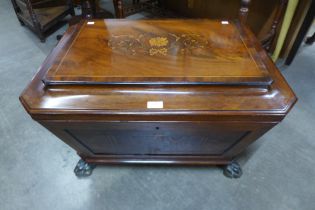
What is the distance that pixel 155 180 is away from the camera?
3.24 feet

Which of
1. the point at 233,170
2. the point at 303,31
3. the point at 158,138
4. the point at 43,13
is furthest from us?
the point at 43,13

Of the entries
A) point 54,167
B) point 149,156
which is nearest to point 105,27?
point 149,156

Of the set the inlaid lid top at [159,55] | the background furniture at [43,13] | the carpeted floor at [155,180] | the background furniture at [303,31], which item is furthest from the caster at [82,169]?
the background furniture at [303,31]

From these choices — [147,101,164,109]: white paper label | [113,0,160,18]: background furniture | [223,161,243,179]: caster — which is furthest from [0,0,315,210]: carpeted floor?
[113,0,160,18]: background furniture

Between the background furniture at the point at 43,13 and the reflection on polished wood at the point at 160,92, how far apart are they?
1.32 meters

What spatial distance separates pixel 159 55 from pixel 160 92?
0.20m

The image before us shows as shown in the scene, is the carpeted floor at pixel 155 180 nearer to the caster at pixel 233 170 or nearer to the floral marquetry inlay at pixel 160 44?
the caster at pixel 233 170

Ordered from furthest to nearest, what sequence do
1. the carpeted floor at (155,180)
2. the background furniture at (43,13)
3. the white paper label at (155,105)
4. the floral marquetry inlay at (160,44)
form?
the background furniture at (43,13) < the carpeted floor at (155,180) < the floral marquetry inlay at (160,44) < the white paper label at (155,105)

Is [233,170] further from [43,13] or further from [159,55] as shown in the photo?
[43,13]

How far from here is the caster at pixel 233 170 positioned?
0.97 m

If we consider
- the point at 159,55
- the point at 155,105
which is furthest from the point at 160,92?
the point at 159,55

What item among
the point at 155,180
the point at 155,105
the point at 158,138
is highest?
the point at 155,105

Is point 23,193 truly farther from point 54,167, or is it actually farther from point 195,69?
point 195,69

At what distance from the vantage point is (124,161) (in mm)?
962
